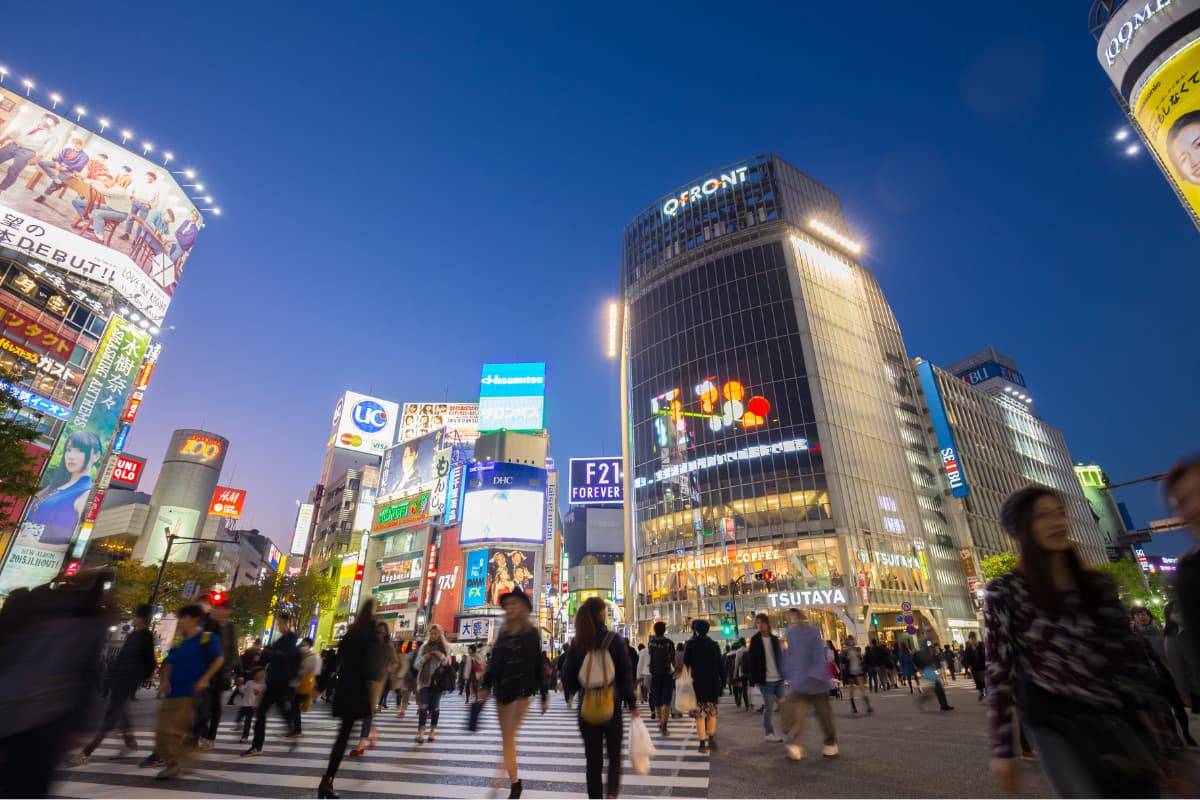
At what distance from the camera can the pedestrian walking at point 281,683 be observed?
8195 mm

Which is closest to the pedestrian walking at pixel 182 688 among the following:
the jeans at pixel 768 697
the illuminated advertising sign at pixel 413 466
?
the jeans at pixel 768 697

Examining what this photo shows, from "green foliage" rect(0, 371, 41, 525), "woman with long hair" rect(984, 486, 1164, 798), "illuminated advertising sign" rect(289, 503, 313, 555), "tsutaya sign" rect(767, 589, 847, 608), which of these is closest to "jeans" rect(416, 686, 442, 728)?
"woman with long hair" rect(984, 486, 1164, 798)

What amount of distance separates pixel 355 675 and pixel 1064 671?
630 cm

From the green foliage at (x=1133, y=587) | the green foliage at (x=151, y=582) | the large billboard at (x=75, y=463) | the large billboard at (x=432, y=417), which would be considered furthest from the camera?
the large billboard at (x=432, y=417)

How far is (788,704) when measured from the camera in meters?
7.83

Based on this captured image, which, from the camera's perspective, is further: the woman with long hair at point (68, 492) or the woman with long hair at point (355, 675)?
the woman with long hair at point (68, 492)

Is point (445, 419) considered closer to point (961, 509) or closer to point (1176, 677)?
point (961, 509)

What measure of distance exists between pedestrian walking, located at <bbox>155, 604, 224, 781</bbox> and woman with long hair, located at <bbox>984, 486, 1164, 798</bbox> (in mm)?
7299

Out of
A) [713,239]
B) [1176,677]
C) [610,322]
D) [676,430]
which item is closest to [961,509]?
[676,430]

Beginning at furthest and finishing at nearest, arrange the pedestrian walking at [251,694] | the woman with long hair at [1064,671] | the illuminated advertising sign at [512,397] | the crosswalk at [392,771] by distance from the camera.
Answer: the illuminated advertising sign at [512,397], the pedestrian walking at [251,694], the crosswalk at [392,771], the woman with long hair at [1064,671]

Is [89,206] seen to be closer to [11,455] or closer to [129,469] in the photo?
[11,455]

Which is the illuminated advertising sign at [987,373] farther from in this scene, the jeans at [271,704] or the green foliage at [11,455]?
the green foliage at [11,455]

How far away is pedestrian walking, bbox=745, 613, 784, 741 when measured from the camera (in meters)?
9.52

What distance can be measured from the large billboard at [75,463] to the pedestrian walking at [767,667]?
39.0 m
